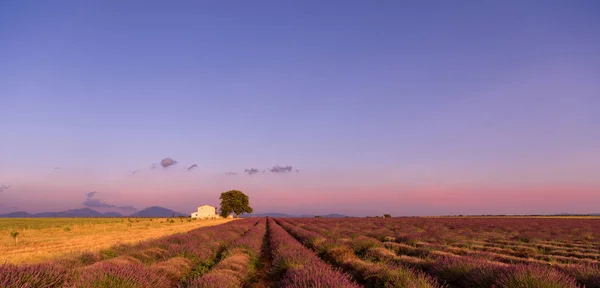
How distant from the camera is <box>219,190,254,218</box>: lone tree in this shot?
313 ft

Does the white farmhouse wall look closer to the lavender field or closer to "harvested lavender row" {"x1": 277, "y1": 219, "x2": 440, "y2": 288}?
the lavender field

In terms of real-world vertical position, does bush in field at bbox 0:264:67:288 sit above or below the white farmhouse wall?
above

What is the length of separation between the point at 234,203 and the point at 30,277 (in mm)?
92393

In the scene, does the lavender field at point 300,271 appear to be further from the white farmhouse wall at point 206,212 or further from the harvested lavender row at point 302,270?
the white farmhouse wall at point 206,212

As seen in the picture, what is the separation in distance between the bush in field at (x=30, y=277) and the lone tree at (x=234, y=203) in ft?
301

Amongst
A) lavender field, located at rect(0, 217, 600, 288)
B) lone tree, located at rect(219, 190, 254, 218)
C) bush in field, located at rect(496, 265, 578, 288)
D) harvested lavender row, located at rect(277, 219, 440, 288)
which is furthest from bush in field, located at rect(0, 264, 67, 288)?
lone tree, located at rect(219, 190, 254, 218)

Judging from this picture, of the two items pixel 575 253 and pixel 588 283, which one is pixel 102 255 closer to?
pixel 588 283

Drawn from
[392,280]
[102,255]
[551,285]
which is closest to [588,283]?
[551,285]

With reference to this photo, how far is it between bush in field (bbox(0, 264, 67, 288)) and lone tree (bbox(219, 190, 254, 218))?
91694 mm

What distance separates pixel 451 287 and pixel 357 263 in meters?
2.53

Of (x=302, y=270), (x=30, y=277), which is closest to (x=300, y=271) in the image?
(x=302, y=270)

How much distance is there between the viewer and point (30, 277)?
5.12 metres

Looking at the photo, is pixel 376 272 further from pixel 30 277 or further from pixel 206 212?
pixel 206 212

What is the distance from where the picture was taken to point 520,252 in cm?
1391
